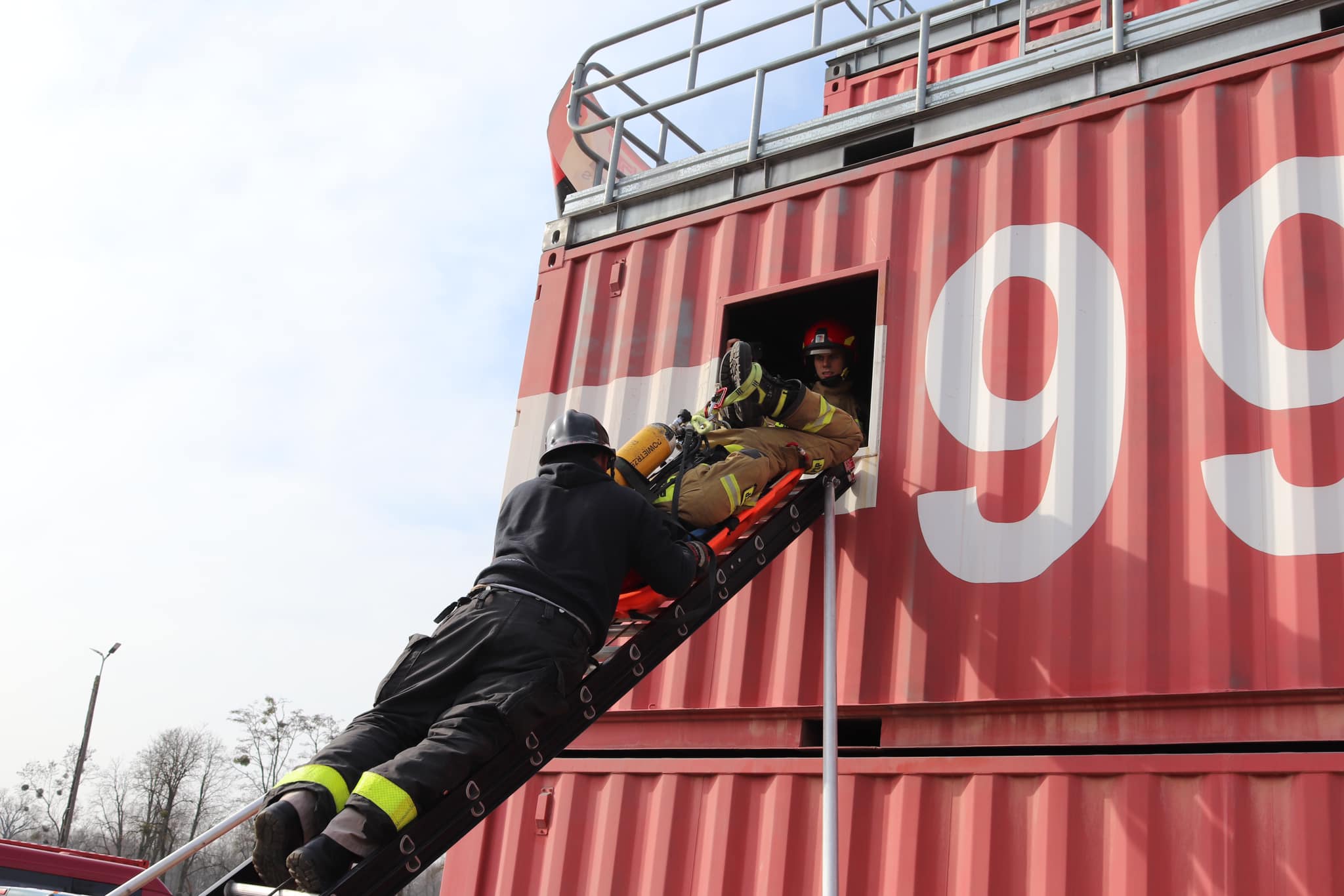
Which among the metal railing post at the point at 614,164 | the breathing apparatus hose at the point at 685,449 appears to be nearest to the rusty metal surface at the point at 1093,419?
the breathing apparatus hose at the point at 685,449

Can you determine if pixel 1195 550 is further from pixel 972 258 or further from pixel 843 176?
pixel 843 176

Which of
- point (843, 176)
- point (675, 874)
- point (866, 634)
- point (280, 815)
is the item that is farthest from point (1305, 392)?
point (280, 815)

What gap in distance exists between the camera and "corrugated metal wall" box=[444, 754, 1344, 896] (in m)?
4.40

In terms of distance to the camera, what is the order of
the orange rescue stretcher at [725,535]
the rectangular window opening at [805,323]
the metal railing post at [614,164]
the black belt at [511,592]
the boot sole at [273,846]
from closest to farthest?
the boot sole at [273,846] < the black belt at [511,592] < the orange rescue stretcher at [725,535] < the rectangular window opening at [805,323] < the metal railing post at [614,164]

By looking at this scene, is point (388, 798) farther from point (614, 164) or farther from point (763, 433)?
point (614, 164)

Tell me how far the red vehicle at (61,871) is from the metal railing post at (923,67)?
802 centimetres

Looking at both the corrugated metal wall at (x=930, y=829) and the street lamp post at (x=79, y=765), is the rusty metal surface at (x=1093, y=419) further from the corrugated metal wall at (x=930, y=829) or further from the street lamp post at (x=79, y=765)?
the street lamp post at (x=79, y=765)

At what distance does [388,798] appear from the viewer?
3525 mm

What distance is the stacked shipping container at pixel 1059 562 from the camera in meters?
4.66

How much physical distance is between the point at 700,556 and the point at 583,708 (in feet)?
3.07

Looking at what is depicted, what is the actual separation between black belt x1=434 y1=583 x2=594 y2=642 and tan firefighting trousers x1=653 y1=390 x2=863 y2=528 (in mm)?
1170

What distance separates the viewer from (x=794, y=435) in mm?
→ 5984

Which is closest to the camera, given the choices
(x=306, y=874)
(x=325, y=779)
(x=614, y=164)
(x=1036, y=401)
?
(x=306, y=874)

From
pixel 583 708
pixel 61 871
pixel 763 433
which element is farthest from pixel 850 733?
pixel 61 871
